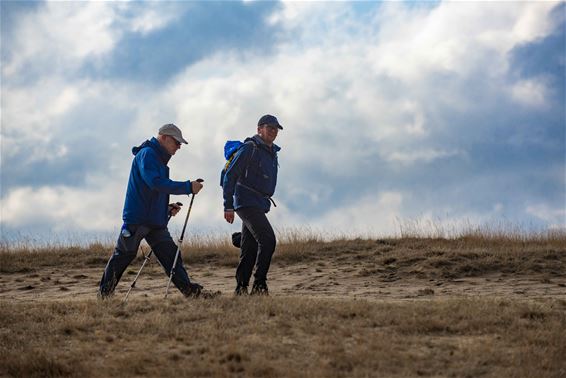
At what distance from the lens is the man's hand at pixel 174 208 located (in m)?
11.7

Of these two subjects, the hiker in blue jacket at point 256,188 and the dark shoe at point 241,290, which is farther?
the dark shoe at point 241,290

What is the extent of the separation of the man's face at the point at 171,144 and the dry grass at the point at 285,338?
6.67 ft

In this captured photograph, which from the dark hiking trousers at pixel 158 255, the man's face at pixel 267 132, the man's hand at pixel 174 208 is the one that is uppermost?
the man's face at pixel 267 132

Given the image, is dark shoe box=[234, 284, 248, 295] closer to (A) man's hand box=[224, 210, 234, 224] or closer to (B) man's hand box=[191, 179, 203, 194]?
(A) man's hand box=[224, 210, 234, 224]

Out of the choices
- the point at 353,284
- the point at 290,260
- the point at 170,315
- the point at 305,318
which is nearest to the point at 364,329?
the point at 305,318

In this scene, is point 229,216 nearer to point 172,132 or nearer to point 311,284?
point 172,132

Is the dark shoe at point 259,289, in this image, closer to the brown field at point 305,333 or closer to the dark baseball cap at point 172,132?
the brown field at point 305,333

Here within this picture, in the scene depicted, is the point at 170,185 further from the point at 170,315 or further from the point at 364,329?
the point at 364,329

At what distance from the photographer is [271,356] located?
27.5ft

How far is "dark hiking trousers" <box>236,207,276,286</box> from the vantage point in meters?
11.1

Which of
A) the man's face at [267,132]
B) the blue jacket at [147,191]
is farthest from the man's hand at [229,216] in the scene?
the man's face at [267,132]

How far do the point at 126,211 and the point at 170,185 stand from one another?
0.83 metres

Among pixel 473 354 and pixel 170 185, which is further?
pixel 170 185

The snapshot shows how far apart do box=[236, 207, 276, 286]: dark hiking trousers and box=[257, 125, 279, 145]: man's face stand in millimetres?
962
